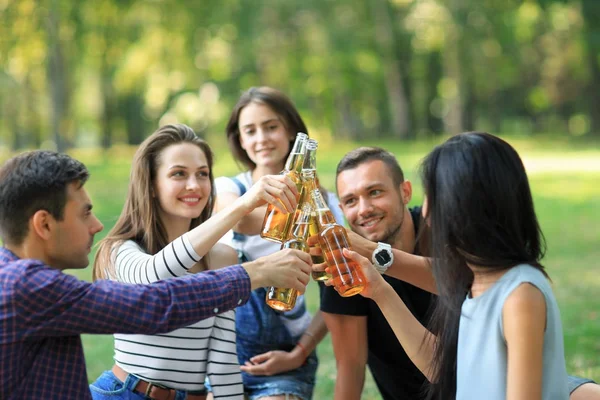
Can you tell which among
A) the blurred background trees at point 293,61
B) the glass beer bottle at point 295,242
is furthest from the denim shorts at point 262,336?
the blurred background trees at point 293,61

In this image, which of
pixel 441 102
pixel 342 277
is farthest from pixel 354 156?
pixel 441 102

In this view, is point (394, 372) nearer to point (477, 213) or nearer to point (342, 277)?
point (342, 277)

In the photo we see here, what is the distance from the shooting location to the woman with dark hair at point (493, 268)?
7.02 ft

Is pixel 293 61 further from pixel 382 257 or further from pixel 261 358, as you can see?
pixel 382 257

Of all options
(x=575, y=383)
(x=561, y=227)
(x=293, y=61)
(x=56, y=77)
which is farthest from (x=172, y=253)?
(x=293, y=61)

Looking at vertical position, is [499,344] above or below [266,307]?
above

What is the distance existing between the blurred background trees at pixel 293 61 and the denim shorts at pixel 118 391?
18.0 m

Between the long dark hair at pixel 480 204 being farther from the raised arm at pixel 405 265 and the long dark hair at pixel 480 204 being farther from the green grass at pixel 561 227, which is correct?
the raised arm at pixel 405 265

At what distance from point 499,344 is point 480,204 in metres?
0.41

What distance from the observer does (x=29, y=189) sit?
229 cm

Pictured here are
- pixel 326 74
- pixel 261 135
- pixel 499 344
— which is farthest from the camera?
pixel 326 74

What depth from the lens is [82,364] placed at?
2326mm

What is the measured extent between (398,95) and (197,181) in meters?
29.7

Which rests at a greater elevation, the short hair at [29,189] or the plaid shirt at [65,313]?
the short hair at [29,189]
